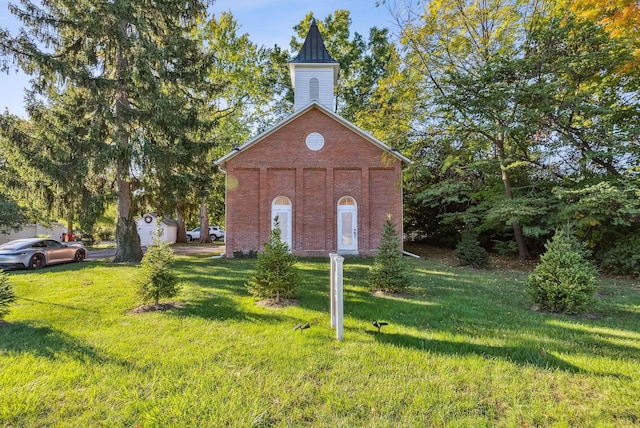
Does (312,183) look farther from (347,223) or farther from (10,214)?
(10,214)

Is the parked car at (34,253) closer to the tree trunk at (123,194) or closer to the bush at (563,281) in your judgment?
the tree trunk at (123,194)

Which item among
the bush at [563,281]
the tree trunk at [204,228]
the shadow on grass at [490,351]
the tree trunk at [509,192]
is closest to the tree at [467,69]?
the tree trunk at [509,192]

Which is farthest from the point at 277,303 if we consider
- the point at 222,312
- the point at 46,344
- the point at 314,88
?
the point at 314,88

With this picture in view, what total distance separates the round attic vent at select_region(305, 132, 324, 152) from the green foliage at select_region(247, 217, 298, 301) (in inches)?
368

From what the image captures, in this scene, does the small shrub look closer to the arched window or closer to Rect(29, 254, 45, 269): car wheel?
the arched window

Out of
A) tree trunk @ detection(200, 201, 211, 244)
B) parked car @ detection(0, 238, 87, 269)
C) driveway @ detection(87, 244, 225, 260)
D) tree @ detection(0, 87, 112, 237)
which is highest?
tree @ detection(0, 87, 112, 237)

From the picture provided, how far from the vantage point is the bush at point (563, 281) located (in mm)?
5984

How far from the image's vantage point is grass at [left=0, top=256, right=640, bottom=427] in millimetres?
2961

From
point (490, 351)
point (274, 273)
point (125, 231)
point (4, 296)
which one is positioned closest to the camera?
point (490, 351)

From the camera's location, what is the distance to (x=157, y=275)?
20.8ft

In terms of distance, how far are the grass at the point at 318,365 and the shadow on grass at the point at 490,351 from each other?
0.08 ft

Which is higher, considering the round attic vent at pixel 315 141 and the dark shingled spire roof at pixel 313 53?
the dark shingled spire roof at pixel 313 53

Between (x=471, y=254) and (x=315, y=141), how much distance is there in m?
8.23

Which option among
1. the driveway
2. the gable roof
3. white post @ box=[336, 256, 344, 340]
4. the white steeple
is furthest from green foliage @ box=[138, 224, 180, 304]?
the white steeple
